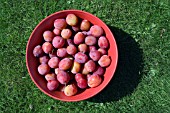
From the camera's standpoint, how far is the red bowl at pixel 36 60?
238 cm

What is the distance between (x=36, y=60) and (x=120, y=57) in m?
0.78

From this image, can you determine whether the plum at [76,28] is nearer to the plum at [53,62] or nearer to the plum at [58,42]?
the plum at [58,42]

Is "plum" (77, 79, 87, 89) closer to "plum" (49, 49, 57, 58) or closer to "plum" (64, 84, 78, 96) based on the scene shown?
"plum" (64, 84, 78, 96)

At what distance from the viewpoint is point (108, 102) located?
272 cm

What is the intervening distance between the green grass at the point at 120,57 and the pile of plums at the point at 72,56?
36 cm

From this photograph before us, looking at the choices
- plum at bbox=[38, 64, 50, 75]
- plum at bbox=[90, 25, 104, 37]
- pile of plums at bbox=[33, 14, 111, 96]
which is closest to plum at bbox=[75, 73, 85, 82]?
pile of plums at bbox=[33, 14, 111, 96]

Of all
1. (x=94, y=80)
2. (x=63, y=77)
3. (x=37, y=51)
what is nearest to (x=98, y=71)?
(x=94, y=80)

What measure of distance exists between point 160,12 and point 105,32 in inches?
26.4

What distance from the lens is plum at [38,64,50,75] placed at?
2377mm

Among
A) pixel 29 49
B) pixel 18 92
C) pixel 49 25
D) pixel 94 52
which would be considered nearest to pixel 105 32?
pixel 94 52

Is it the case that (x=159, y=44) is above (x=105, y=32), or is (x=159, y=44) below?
below

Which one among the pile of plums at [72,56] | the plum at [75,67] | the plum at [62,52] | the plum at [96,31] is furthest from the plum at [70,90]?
the plum at [96,31]

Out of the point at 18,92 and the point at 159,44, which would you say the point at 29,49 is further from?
the point at 159,44

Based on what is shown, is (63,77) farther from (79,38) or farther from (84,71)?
(79,38)
